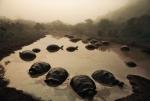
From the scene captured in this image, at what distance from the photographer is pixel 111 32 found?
74.3ft

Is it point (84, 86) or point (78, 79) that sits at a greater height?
point (78, 79)

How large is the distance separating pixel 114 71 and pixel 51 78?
4.09 meters

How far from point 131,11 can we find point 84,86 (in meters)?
11.6

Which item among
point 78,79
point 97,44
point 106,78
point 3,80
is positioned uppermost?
point 97,44

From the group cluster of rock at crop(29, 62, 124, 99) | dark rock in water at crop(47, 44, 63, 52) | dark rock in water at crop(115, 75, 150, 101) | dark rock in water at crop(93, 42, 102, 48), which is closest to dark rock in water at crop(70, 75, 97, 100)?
cluster of rock at crop(29, 62, 124, 99)

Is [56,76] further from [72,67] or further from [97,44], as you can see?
[97,44]

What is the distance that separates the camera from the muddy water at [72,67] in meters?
14.0

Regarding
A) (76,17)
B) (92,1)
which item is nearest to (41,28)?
(76,17)

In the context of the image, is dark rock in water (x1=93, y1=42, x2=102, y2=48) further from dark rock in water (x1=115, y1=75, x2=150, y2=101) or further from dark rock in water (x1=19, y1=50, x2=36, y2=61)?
dark rock in water (x1=115, y1=75, x2=150, y2=101)

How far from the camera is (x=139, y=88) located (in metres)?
14.5

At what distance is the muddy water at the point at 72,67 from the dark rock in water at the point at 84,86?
0.86ft

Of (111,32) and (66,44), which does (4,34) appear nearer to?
(66,44)

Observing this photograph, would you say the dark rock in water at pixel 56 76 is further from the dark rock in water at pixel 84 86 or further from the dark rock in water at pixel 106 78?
the dark rock in water at pixel 106 78

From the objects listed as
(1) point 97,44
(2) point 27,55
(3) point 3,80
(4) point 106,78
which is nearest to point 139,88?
(4) point 106,78
